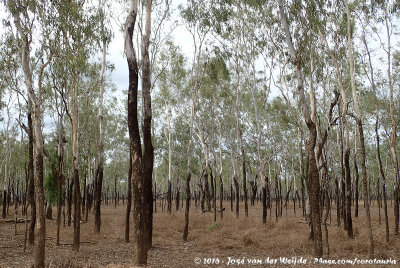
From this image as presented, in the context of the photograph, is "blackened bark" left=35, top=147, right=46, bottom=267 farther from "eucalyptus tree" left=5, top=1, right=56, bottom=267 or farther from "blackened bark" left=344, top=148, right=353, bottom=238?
"blackened bark" left=344, top=148, right=353, bottom=238

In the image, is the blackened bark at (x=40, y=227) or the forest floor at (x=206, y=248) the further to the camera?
the forest floor at (x=206, y=248)

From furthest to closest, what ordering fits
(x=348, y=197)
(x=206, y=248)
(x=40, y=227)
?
(x=348, y=197), (x=206, y=248), (x=40, y=227)

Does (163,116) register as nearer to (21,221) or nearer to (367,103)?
(21,221)

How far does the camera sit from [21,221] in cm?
1997

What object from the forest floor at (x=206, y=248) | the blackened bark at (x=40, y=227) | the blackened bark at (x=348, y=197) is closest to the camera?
the blackened bark at (x=40, y=227)

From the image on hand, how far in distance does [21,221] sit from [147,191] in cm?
1343

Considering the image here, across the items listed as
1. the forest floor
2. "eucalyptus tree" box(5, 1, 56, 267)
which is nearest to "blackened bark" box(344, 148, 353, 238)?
the forest floor

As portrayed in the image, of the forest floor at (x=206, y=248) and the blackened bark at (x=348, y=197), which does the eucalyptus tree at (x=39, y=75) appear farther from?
the blackened bark at (x=348, y=197)

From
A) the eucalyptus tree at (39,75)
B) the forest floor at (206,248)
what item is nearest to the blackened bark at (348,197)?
the forest floor at (206,248)

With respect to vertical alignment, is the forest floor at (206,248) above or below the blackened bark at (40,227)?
below

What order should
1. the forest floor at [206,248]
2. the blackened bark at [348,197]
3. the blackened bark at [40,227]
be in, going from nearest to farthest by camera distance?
the blackened bark at [40,227], the forest floor at [206,248], the blackened bark at [348,197]

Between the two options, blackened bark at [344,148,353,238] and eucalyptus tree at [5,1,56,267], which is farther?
blackened bark at [344,148,353,238]

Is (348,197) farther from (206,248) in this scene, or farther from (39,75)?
(39,75)

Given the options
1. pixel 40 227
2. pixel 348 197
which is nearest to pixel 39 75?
pixel 40 227
